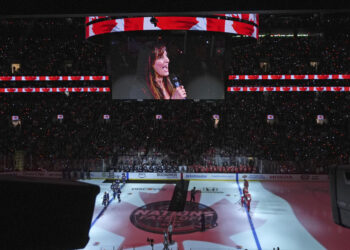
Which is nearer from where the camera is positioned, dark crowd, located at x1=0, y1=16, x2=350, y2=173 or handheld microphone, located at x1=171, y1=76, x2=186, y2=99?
handheld microphone, located at x1=171, y1=76, x2=186, y2=99

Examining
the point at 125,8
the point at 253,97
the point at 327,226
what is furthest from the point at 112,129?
the point at 125,8

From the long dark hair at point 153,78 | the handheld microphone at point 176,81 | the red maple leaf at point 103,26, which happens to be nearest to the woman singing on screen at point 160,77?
the long dark hair at point 153,78

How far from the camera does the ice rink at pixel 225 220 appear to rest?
32.4 ft

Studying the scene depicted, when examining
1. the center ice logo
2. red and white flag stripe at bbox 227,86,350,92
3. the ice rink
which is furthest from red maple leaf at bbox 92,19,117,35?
red and white flag stripe at bbox 227,86,350,92

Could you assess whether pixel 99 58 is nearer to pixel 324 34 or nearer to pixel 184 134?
pixel 184 134

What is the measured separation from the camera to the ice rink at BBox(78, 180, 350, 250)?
988 centimetres

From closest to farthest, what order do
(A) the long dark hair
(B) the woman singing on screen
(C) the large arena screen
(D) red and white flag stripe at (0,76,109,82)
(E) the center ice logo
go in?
(E) the center ice logo → (C) the large arena screen → (A) the long dark hair → (B) the woman singing on screen → (D) red and white flag stripe at (0,76,109,82)

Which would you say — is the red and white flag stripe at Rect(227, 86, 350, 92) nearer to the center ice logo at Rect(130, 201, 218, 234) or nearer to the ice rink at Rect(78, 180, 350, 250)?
the ice rink at Rect(78, 180, 350, 250)

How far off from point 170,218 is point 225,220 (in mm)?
2130

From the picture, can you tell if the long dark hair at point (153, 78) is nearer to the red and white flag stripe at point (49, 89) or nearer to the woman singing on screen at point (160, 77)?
the woman singing on screen at point (160, 77)

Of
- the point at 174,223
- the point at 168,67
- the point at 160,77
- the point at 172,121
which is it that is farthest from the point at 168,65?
the point at 174,223

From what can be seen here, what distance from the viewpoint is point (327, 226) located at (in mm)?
11359

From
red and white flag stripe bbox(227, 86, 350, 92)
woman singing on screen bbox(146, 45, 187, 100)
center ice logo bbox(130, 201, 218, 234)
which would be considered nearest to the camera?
center ice logo bbox(130, 201, 218, 234)

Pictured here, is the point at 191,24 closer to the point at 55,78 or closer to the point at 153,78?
the point at 153,78
